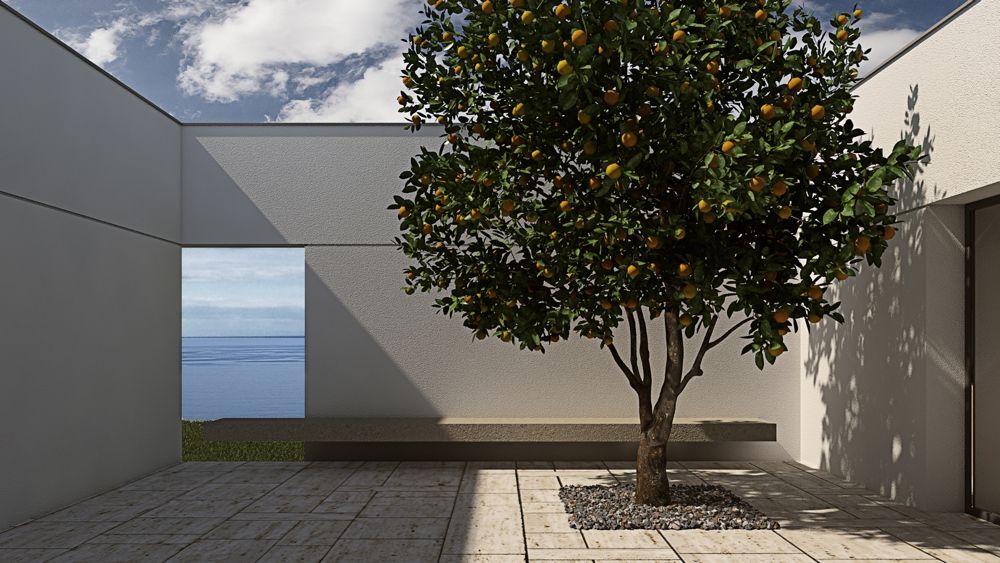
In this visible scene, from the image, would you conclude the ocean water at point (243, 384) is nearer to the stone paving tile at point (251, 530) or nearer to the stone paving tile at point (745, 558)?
the stone paving tile at point (251, 530)

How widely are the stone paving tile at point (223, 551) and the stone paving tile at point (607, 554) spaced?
56.5 inches

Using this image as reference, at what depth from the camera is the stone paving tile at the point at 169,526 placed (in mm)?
4509

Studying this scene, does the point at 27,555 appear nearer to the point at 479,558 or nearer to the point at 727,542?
the point at 479,558

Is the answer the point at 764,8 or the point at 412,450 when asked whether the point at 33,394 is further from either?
the point at 764,8

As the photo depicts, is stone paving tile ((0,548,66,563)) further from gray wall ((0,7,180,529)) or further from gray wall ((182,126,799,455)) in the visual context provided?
gray wall ((182,126,799,455))

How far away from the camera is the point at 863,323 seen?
5754mm

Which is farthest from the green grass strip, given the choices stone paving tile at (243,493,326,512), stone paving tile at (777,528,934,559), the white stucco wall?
the white stucco wall

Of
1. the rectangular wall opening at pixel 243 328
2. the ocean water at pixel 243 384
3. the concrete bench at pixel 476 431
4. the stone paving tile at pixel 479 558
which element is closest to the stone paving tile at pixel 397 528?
the stone paving tile at pixel 479 558

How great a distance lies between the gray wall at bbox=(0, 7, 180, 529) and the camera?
15.9 feet

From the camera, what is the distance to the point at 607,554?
4.01 m

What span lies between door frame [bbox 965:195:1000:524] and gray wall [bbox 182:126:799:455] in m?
2.18

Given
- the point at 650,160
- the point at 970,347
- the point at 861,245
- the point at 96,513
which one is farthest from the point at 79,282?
the point at 970,347

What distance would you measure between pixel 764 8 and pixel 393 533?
357cm

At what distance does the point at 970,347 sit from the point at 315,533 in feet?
13.7
